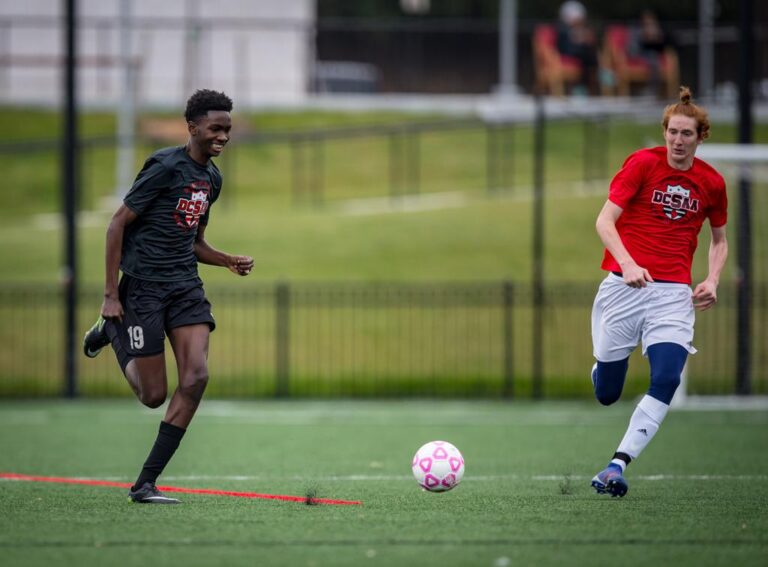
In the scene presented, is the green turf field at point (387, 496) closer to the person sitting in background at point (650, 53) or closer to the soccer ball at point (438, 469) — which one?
the soccer ball at point (438, 469)

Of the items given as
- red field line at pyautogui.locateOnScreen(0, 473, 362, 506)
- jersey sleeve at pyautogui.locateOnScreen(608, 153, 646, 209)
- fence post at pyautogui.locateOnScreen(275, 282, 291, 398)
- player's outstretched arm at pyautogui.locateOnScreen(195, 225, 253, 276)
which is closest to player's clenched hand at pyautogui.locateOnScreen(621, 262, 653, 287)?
jersey sleeve at pyautogui.locateOnScreen(608, 153, 646, 209)

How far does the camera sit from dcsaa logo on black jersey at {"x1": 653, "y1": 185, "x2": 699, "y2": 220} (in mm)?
7230

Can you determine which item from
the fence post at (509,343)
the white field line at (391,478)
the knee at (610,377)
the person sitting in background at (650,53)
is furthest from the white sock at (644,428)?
the person sitting in background at (650,53)

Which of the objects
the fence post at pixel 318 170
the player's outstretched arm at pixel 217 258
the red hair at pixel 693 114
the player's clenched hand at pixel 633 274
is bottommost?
the player's clenched hand at pixel 633 274

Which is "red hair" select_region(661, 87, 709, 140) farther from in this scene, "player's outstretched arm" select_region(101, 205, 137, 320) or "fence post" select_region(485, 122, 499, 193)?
"fence post" select_region(485, 122, 499, 193)

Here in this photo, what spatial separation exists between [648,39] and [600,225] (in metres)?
22.8

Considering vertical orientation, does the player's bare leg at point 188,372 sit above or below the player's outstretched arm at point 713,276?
below

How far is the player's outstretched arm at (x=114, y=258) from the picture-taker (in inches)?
266

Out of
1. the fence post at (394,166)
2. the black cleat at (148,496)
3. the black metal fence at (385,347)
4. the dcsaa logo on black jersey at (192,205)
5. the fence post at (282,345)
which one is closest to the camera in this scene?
the black cleat at (148,496)

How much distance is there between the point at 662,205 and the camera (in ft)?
23.7

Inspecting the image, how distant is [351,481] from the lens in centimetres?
816

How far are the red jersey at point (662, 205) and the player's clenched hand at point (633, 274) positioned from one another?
35cm

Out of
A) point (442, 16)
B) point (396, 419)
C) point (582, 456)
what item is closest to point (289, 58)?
point (442, 16)

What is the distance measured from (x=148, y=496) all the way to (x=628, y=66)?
1047 inches
